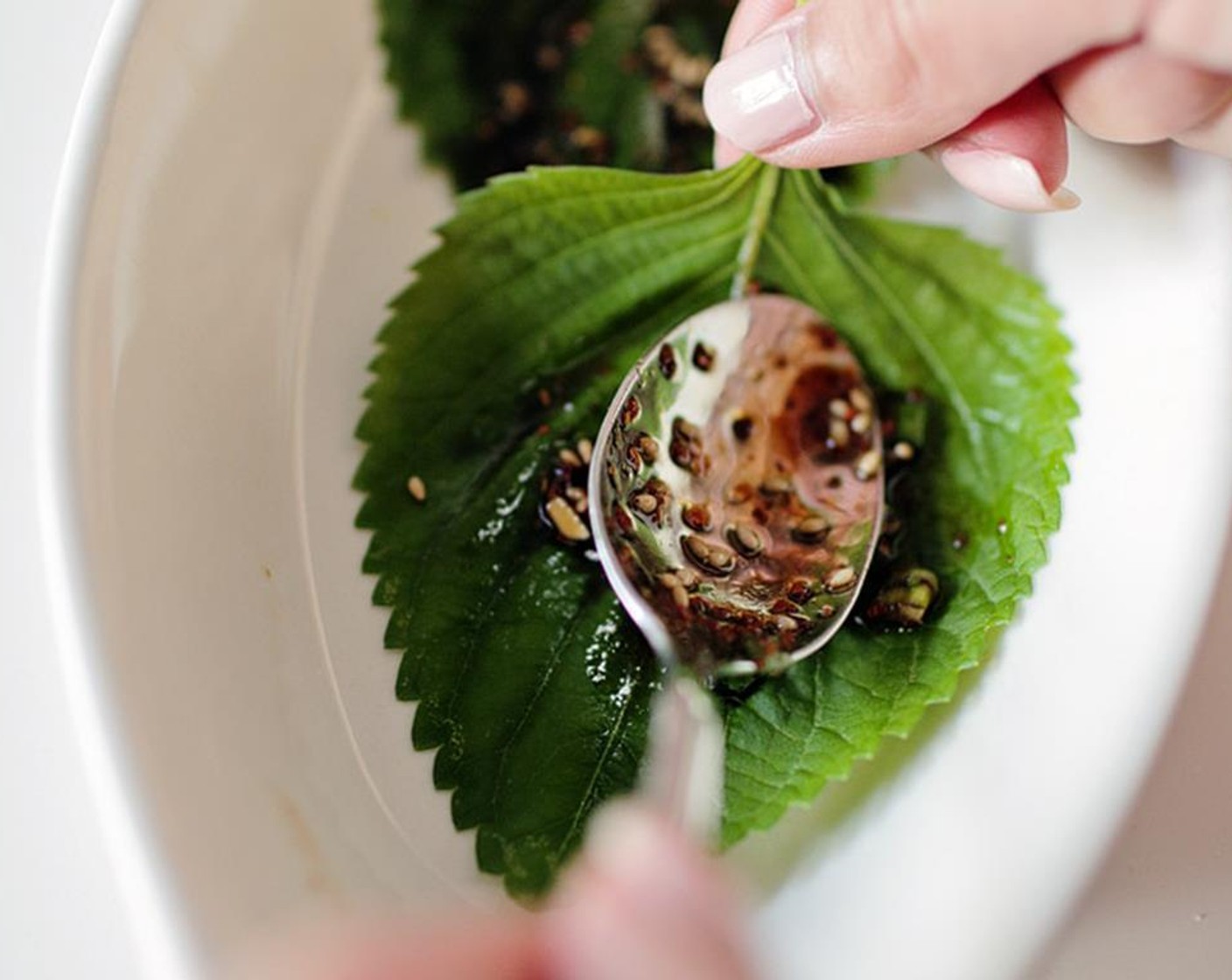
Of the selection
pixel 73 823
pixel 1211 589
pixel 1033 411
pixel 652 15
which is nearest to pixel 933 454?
pixel 1033 411

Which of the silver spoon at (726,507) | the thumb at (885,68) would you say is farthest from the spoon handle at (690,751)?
the thumb at (885,68)

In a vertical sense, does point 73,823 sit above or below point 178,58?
below

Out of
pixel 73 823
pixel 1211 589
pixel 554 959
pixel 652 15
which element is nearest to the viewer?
pixel 554 959

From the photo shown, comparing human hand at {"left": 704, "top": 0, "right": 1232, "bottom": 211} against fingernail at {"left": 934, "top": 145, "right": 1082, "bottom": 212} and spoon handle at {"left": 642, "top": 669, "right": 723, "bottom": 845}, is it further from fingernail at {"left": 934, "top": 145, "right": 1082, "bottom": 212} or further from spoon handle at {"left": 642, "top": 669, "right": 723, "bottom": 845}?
spoon handle at {"left": 642, "top": 669, "right": 723, "bottom": 845}

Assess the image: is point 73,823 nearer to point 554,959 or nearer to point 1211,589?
point 554,959

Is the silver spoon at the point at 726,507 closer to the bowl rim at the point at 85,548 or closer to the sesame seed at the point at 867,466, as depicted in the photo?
the sesame seed at the point at 867,466

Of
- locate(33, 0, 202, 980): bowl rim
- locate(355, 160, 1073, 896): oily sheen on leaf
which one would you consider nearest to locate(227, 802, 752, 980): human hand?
locate(33, 0, 202, 980): bowl rim

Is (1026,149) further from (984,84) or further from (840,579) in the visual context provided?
(840,579)
